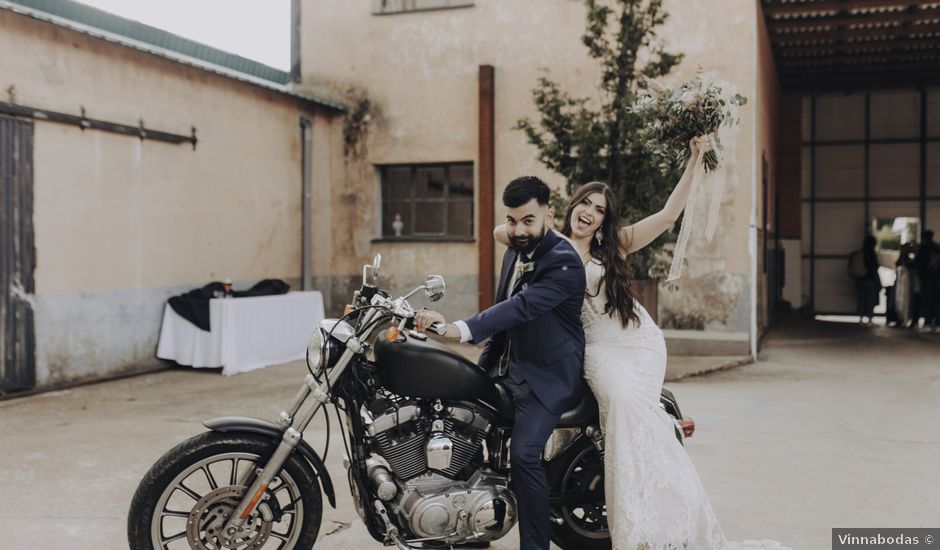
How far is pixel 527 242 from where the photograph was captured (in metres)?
3.32

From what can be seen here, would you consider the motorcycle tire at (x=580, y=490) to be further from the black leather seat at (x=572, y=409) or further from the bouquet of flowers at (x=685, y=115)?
the bouquet of flowers at (x=685, y=115)


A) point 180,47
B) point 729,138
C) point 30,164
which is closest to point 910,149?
point 729,138

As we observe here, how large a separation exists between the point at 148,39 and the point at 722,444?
7874 millimetres

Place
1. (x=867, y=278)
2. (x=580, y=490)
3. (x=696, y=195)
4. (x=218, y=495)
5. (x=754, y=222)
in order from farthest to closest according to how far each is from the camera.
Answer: (x=867, y=278) < (x=754, y=222) < (x=696, y=195) < (x=580, y=490) < (x=218, y=495)

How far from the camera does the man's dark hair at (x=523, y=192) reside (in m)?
3.21

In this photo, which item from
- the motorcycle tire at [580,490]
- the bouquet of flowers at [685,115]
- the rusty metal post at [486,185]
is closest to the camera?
the motorcycle tire at [580,490]

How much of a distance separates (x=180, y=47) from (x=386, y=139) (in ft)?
9.58

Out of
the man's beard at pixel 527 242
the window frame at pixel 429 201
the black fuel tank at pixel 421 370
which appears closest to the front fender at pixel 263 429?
the black fuel tank at pixel 421 370

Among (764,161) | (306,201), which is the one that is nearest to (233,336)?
(306,201)

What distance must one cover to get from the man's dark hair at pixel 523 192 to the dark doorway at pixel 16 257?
5.71 metres

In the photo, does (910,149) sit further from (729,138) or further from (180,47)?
(180,47)

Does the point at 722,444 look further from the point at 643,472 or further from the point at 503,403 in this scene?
the point at 503,403

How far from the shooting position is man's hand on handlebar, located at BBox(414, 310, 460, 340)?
296cm

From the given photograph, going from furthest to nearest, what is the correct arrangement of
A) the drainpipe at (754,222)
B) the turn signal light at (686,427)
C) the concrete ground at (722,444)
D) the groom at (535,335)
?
the drainpipe at (754,222) → the concrete ground at (722,444) → the turn signal light at (686,427) → the groom at (535,335)
